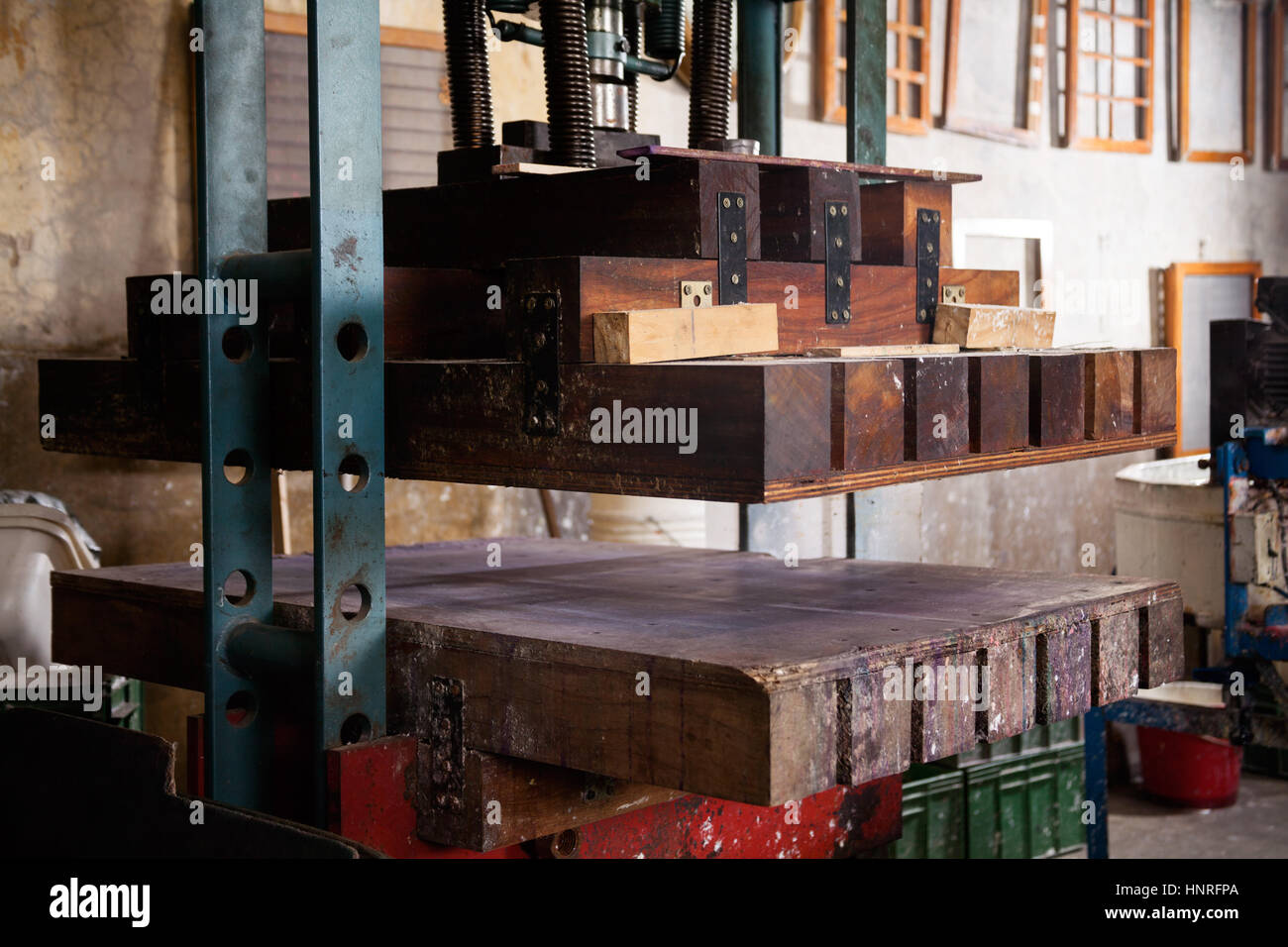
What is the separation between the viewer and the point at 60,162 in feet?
14.2

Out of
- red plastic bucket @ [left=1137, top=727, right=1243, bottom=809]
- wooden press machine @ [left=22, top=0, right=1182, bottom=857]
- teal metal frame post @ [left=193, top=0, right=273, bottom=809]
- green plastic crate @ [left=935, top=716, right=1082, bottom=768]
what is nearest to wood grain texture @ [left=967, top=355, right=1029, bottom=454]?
wooden press machine @ [left=22, top=0, right=1182, bottom=857]

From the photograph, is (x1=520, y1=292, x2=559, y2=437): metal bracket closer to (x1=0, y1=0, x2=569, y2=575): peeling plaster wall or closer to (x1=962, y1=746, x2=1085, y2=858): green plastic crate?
(x1=0, y1=0, x2=569, y2=575): peeling plaster wall

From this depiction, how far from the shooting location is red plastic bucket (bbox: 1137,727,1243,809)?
6.71m

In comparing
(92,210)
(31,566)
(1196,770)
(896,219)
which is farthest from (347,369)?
(1196,770)

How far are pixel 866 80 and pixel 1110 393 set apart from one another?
3.72ft

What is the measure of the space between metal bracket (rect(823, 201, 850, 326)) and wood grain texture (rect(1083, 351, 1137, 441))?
1.19 ft

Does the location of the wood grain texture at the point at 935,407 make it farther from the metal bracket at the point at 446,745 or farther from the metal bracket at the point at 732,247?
the metal bracket at the point at 446,745

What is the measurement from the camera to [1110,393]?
2.05 metres

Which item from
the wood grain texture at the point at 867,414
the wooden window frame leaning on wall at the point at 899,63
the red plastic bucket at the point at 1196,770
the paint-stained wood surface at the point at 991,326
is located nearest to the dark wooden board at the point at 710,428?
the wood grain texture at the point at 867,414

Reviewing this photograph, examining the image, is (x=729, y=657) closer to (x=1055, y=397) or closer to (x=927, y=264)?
(x=1055, y=397)

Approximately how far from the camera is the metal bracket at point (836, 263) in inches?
83.2

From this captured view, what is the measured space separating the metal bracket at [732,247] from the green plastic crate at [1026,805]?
374 centimetres

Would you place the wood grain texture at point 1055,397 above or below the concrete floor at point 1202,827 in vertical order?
above

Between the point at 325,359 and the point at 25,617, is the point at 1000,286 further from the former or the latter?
the point at 25,617
